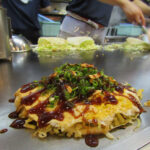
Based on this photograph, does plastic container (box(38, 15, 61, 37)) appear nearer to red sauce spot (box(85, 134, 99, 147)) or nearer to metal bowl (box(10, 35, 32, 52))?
metal bowl (box(10, 35, 32, 52))

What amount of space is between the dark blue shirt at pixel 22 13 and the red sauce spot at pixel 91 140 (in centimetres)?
425

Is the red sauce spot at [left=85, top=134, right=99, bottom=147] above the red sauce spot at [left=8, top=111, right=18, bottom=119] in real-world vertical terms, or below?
above

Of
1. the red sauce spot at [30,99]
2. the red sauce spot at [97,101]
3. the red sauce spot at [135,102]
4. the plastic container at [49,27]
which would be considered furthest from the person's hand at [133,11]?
the plastic container at [49,27]

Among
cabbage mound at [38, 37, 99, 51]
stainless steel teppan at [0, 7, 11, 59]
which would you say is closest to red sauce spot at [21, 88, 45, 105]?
stainless steel teppan at [0, 7, 11, 59]

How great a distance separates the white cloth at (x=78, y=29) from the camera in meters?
4.17

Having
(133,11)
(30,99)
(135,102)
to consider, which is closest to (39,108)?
(30,99)

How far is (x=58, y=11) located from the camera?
6.94m

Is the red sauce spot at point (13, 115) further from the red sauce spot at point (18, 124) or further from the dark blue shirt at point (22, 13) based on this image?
the dark blue shirt at point (22, 13)

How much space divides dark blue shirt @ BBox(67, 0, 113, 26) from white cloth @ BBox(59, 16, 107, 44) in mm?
243

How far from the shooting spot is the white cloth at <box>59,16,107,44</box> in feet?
13.7

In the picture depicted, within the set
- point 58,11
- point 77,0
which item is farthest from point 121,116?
point 58,11

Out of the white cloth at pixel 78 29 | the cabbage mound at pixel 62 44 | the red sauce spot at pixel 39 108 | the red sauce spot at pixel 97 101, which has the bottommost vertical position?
the cabbage mound at pixel 62 44

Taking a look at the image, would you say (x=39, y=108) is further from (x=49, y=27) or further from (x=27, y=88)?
(x=49, y=27)

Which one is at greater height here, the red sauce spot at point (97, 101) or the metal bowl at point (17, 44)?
the red sauce spot at point (97, 101)
